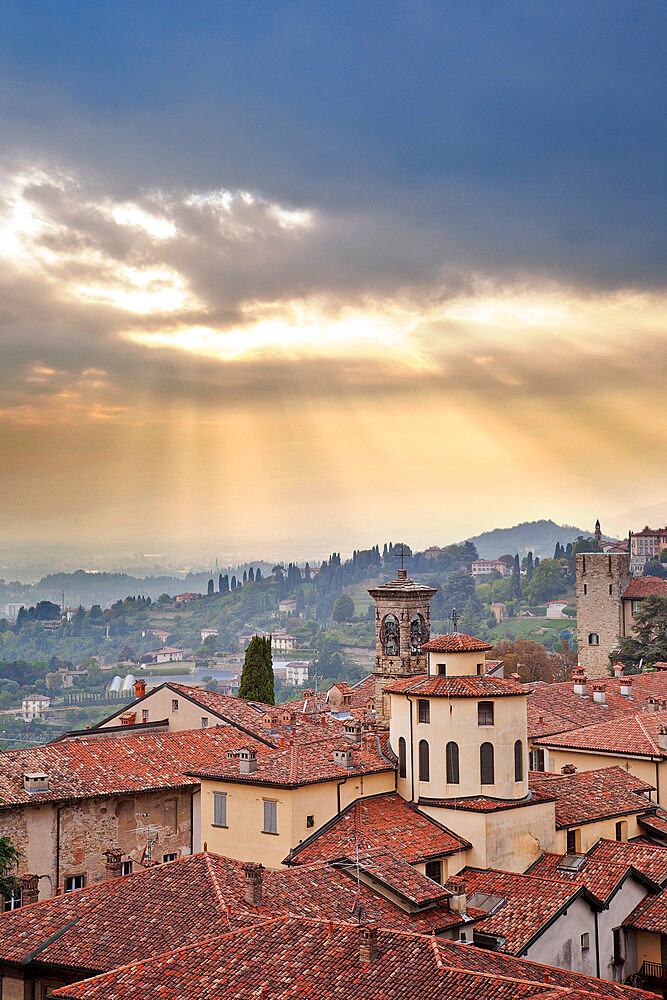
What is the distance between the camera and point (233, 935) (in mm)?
19547

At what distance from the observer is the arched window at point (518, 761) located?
30.5m

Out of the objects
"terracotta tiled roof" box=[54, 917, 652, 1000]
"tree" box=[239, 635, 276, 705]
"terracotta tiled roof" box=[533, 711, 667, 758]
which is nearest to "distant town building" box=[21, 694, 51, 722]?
"tree" box=[239, 635, 276, 705]

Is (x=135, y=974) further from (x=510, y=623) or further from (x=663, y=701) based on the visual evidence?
(x=510, y=623)

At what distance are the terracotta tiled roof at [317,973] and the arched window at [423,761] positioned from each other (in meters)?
11.0

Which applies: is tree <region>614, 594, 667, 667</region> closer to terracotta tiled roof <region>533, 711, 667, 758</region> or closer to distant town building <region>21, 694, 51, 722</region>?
terracotta tiled roof <region>533, 711, 667, 758</region>

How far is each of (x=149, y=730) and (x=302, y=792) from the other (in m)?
17.4

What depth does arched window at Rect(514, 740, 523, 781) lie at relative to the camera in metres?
30.5

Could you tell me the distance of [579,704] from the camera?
Result: 47188 millimetres

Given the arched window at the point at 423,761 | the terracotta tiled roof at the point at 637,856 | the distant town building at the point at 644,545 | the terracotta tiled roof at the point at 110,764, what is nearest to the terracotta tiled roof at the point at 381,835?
the arched window at the point at 423,761

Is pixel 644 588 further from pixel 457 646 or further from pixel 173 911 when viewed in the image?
pixel 173 911

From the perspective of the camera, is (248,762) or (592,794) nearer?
(248,762)

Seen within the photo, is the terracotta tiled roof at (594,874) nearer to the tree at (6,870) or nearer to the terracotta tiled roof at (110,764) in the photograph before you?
the terracotta tiled roof at (110,764)

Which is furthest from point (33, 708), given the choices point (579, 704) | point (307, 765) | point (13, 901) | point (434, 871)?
point (434, 871)

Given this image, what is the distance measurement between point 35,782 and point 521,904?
15.3m
